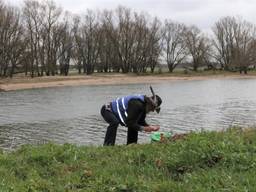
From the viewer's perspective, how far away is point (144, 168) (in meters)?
6.61

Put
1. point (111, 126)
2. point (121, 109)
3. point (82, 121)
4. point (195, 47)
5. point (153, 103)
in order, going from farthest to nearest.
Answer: point (195, 47)
point (82, 121)
point (111, 126)
point (121, 109)
point (153, 103)

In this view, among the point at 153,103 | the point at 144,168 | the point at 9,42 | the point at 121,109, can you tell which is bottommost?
the point at 144,168

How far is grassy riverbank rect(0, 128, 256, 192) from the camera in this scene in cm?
565

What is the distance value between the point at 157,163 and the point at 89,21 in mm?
93214

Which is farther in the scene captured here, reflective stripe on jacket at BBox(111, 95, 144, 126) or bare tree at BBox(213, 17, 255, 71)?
bare tree at BBox(213, 17, 255, 71)

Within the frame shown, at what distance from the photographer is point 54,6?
8869cm

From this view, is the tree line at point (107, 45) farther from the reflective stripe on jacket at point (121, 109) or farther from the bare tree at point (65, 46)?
the reflective stripe on jacket at point (121, 109)

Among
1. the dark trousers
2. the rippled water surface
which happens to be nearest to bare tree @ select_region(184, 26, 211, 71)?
the rippled water surface

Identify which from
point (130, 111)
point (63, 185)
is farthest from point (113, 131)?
point (63, 185)

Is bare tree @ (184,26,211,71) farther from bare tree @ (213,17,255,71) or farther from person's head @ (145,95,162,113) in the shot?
person's head @ (145,95,162,113)

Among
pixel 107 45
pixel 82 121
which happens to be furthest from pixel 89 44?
pixel 82 121

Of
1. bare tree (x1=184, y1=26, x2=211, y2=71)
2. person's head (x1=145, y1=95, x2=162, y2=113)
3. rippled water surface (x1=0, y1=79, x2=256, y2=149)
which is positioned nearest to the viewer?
person's head (x1=145, y1=95, x2=162, y2=113)

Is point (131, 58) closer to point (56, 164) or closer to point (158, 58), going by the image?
point (158, 58)

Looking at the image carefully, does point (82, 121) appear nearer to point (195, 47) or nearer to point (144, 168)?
point (144, 168)
